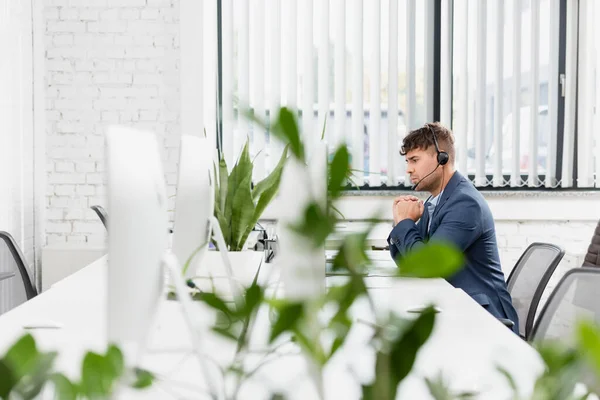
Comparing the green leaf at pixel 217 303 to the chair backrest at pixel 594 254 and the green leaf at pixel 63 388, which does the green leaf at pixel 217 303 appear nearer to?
the green leaf at pixel 63 388

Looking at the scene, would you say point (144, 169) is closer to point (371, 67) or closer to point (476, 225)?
point (476, 225)

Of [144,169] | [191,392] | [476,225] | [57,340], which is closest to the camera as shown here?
[144,169]

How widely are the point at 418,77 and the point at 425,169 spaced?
1697mm

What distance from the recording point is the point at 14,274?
2.61m

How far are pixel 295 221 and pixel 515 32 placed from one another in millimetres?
4416

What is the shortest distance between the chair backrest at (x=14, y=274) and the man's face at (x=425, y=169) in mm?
1548

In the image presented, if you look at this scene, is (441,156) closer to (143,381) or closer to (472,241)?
(472,241)

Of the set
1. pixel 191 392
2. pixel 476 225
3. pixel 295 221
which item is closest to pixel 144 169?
pixel 191 392

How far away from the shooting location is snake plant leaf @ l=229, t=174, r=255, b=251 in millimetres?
2822

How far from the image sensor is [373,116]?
450 centimetres

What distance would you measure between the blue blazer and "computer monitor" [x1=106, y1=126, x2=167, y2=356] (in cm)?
171

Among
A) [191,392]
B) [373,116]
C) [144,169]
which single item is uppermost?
[373,116]

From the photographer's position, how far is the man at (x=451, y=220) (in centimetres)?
263

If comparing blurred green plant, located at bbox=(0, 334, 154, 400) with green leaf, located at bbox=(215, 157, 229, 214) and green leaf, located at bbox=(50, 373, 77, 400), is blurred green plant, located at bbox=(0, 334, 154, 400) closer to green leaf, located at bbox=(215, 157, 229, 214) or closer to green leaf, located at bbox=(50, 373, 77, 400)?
green leaf, located at bbox=(50, 373, 77, 400)
